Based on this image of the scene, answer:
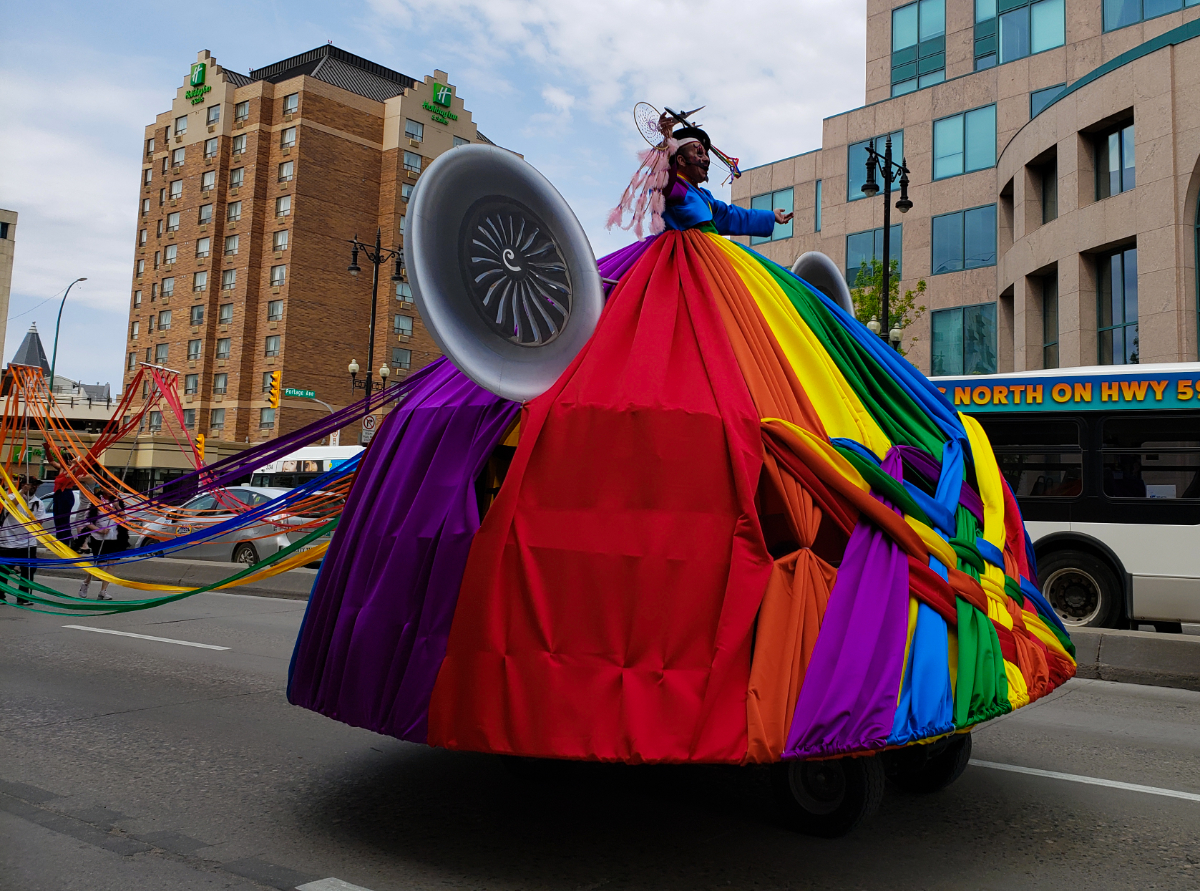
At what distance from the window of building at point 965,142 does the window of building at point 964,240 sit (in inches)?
64.7


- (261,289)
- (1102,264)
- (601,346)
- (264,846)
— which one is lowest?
(264,846)

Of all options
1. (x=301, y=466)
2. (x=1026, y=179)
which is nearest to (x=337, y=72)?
(x=301, y=466)

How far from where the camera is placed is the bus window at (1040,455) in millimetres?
10680

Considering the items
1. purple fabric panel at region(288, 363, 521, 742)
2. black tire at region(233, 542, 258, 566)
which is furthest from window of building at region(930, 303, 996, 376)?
purple fabric panel at region(288, 363, 521, 742)

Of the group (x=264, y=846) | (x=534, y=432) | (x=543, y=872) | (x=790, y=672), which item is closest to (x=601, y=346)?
(x=534, y=432)

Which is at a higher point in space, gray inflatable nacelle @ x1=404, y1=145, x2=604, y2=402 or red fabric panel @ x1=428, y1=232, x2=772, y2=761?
gray inflatable nacelle @ x1=404, y1=145, x2=604, y2=402

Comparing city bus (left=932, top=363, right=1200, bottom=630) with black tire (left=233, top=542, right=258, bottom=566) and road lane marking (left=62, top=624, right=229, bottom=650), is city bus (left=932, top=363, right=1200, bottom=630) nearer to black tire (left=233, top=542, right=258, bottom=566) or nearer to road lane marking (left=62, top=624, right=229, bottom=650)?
road lane marking (left=62, top=624, right=229, bottom=650)

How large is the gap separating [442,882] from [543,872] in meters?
0.38

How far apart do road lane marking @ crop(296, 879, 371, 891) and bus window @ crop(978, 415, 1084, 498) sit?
8882mm

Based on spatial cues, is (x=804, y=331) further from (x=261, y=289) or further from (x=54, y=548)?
(x=261, y=289)

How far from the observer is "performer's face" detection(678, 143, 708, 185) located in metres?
4.91

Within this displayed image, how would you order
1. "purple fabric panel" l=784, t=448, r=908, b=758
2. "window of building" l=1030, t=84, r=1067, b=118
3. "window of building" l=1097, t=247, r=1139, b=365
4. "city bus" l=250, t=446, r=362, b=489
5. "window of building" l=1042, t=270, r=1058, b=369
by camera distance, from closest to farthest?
"purple fabric panel" l=784, t=448, r=908, b=758
"window of building" l=1097, t=247, r=1139, b=365
"window of building" l=1042, t=270, r=1058, b=369
"window of building" l=1030, t=84, r=1067, b=118
"city bus" l=250, t=446, r=362, b=489

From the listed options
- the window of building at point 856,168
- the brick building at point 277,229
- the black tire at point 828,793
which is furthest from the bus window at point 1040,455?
the brick building at point 277,229

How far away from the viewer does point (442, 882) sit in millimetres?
3564
